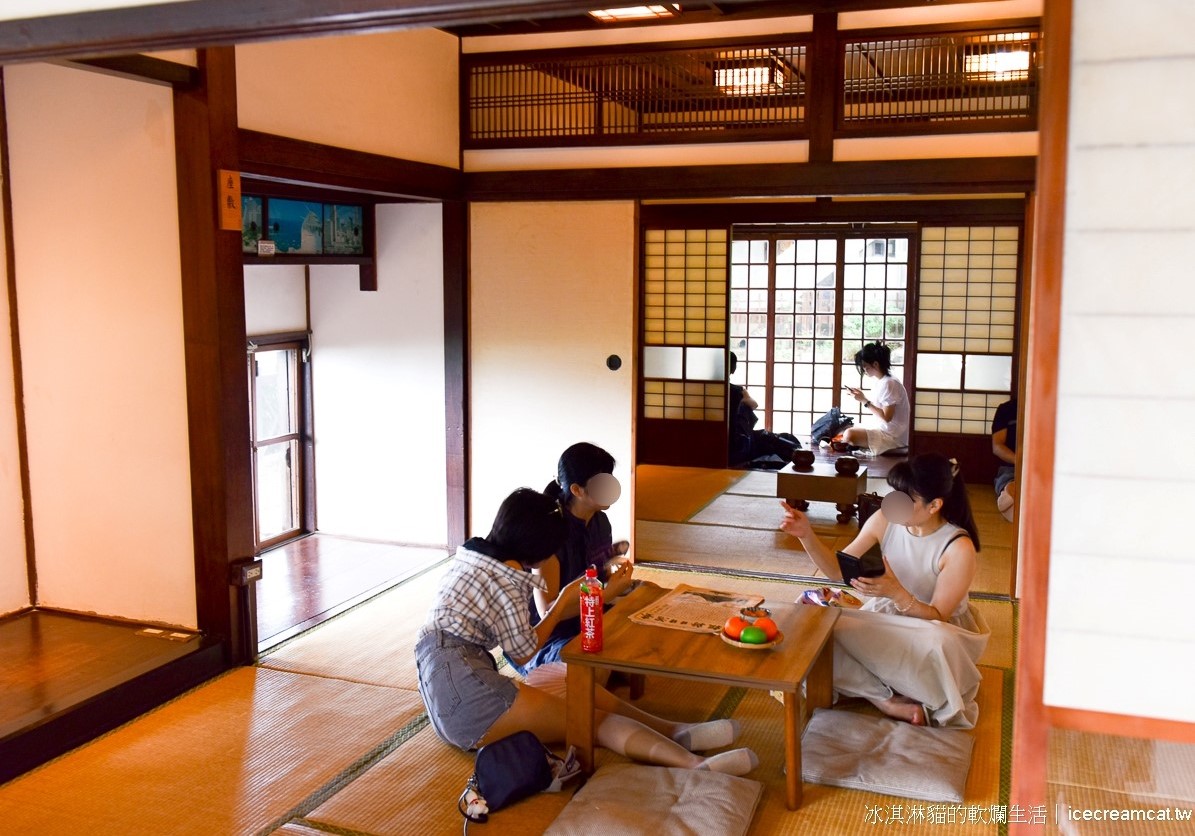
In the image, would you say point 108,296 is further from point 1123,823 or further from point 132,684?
point 1123,823

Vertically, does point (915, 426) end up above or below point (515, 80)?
below

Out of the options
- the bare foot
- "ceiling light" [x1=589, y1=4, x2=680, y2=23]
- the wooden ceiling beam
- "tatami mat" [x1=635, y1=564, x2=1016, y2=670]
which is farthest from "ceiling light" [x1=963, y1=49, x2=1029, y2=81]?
the bare foot

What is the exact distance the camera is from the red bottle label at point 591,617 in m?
3.46

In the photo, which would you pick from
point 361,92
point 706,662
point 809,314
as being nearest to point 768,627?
point 706,662

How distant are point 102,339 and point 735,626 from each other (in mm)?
2922

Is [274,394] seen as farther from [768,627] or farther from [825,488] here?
[768,627]

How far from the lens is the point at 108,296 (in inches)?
179

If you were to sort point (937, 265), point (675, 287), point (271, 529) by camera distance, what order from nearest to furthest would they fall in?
point (271, 529) < point (937, 265) < point (675, 287)

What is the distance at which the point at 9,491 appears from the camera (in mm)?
4840

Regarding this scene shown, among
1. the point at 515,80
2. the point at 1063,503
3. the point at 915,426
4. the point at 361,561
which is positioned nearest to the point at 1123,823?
the point at 1063,503

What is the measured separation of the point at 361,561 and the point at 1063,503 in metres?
4.98

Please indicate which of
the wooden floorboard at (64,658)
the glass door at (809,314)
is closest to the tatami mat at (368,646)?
the wooden floorboard at (64,658)

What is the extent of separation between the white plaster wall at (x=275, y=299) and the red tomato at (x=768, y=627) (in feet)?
11.9

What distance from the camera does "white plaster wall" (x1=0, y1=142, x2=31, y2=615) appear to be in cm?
477
